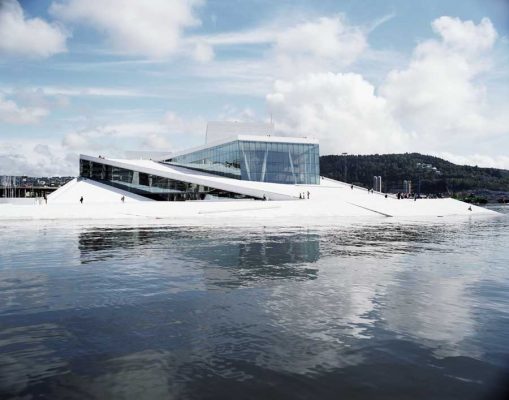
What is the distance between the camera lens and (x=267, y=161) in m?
62.3

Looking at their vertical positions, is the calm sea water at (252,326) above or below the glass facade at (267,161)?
below

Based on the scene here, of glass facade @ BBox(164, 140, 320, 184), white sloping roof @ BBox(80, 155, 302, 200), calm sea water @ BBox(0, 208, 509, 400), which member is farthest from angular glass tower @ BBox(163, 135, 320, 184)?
calm sea water @ BBox(0, 208, 509, 400)

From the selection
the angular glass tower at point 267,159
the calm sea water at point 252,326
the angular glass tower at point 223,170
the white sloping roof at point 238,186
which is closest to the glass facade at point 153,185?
the angular glass tower at point 223,170

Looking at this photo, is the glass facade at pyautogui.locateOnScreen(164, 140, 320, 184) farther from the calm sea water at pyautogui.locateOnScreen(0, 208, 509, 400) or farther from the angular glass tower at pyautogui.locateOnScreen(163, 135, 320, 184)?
the calm sea water at pyautogui.locateOnScreen(0, 208, 509, 400)

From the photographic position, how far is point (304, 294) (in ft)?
37.2

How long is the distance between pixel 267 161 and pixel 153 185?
15.5m

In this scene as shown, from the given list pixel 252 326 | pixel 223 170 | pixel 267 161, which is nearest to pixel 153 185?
pixel 223 170

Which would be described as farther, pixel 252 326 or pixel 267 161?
pixel 267 161

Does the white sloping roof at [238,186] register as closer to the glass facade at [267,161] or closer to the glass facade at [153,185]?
the glass facade at [153,185]

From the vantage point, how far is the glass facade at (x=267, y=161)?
6143 centimetres

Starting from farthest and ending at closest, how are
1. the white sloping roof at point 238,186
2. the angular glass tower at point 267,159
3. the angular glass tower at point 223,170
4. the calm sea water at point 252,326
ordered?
the angular glass tower at point 267,159 < the angular glass tower at point 223,170 < the white sloping roof at point 238,186 < the calm sea water at point 252,326

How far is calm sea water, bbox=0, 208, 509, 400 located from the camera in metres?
6.25

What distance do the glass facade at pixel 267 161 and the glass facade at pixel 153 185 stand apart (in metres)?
8.11

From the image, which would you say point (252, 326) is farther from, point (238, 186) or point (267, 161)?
point (267, 161)
